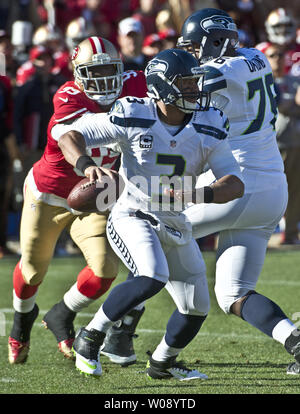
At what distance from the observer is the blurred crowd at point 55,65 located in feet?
29.7

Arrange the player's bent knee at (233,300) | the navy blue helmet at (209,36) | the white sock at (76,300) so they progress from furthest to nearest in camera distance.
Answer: the white sock at (76,300) < the navy blue helmet at (209,36) < the player's bent knee at (233,300)

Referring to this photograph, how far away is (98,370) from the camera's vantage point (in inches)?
156

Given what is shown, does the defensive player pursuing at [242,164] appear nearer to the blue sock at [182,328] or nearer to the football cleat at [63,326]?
the blue sock at [182,328]

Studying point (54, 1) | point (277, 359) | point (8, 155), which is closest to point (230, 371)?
point (277, 359)

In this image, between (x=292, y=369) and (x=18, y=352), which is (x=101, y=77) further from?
(x=292, y=369)

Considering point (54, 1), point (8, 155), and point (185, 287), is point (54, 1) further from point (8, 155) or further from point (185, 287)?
point (185, 287)

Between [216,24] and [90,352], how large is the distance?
1.94 m

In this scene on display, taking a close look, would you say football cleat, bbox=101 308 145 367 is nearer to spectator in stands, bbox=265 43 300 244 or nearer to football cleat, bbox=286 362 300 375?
football cleat, bbox=286 362 300 375

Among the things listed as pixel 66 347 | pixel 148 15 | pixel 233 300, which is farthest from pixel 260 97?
pixel 148 15

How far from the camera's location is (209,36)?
455 cm

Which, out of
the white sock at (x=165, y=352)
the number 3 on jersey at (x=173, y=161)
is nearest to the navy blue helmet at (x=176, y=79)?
the number 3 on jersey at (x=173, y=161)

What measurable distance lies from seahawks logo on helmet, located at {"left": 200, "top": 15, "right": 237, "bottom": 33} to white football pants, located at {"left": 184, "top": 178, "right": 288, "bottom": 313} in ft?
3.02

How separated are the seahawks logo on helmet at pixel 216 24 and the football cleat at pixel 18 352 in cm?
214
